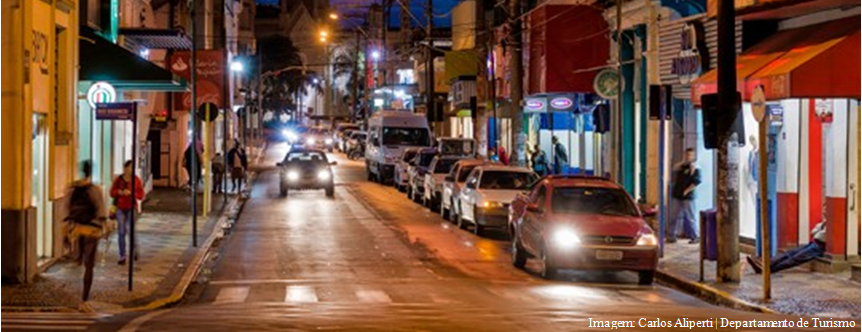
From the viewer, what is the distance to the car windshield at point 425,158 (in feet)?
140

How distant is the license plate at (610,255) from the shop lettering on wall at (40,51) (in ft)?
28.6

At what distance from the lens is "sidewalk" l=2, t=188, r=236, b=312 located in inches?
666

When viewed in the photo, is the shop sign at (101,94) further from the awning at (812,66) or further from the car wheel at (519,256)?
the awning at (812,66)

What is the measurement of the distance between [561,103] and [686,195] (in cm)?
1584

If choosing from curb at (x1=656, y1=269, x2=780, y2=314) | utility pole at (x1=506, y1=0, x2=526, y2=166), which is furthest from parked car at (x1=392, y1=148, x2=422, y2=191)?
curb at (x1=656, y1=269, x2=780, y2=314)

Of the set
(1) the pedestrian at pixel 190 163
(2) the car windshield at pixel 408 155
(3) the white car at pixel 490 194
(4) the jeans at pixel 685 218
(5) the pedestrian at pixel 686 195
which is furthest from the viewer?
(2) the car windshield at pixel 408 155

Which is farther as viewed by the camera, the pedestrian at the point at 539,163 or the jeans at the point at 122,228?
the pedestrian at the point at 539,163

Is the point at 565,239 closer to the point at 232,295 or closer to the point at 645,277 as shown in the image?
the point at 645,277

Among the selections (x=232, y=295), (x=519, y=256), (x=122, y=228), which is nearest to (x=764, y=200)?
(x=519, y=256)

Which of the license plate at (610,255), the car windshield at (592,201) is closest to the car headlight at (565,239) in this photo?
the license plate at (610,255)

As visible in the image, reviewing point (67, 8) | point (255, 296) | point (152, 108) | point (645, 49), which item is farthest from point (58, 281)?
point (152, 108)

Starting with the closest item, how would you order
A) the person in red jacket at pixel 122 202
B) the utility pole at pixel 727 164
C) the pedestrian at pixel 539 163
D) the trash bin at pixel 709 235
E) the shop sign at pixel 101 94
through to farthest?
the utility pole at pixel 727 164 < the trash bin at pixel 709 235 < the person in red jacket at pixel 122 202 < the shop sign at pixel 101 94 < the pedestrian at pixel 539 163

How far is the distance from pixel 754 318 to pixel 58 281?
9670 mm

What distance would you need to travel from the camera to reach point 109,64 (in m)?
25.3
